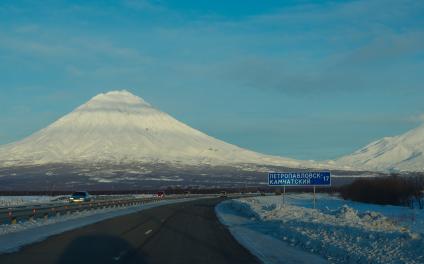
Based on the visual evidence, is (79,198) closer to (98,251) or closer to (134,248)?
(134,248)

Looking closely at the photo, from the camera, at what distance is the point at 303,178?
4412 centimetres

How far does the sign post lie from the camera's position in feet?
142

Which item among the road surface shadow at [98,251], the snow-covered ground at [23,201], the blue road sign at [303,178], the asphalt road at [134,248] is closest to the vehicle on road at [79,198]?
the snow-covered ground at [23,201]

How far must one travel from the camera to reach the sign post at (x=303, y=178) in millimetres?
43406

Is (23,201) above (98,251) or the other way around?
above

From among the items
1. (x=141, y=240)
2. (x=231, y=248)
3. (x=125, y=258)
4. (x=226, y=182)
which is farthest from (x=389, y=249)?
(x=226, y=182)

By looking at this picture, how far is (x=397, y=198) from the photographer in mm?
73312

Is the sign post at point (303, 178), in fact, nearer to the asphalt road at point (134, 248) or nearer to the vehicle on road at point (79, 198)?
the asphalt road at point (134, 248)

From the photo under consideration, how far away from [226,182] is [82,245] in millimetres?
167348

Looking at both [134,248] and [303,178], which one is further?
[303,178]

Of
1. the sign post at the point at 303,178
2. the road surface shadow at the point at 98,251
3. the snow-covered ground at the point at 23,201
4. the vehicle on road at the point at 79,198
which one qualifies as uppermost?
the sign post at the point at 303,178

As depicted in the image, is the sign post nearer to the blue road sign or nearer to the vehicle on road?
the blue road sign

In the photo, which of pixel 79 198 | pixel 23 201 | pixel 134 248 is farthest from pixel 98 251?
pixel 23 201

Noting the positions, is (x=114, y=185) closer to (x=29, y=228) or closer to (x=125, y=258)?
(x=29, y=228)
